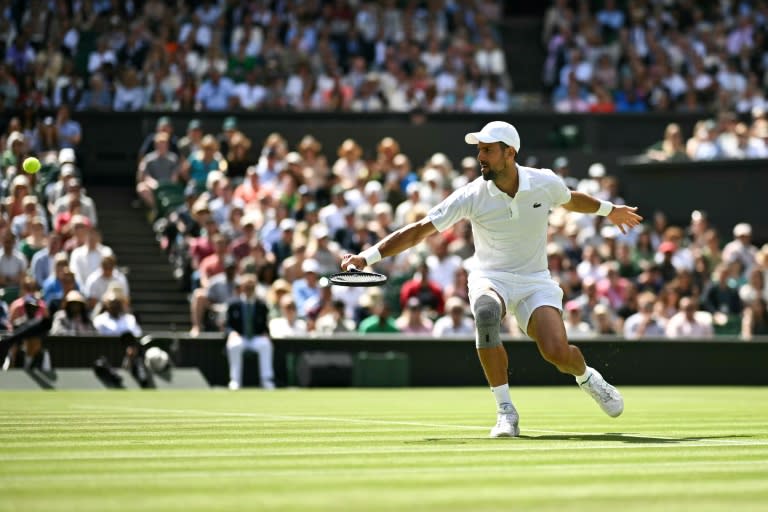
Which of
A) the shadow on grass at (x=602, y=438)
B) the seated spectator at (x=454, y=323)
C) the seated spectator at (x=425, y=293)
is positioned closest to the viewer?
the shadow on grass at (x=602, y=438)

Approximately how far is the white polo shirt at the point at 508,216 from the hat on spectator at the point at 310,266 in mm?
10973

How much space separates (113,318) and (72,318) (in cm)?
55

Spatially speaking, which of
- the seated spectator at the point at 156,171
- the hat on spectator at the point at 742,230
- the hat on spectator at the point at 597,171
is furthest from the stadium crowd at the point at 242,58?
the hat on spectator at the point at 742,230

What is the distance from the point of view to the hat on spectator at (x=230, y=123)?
81.8ft

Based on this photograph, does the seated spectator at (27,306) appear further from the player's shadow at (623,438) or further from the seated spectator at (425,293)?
the player's shadow at (623,438)

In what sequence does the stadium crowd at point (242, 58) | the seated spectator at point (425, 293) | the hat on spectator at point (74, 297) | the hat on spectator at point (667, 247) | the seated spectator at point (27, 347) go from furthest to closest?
the stadium crowd at point (242, 58), the hat on spectator at point (667, 247), the seated spectator at point (425, 293), the hat on spectator at point (74, 297), the seated spectator at point (27, 347)

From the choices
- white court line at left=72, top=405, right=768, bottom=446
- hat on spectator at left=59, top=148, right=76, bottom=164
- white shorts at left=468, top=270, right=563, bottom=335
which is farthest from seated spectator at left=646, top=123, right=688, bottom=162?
white shorts at left=468, top=270, right=563, bottom=335

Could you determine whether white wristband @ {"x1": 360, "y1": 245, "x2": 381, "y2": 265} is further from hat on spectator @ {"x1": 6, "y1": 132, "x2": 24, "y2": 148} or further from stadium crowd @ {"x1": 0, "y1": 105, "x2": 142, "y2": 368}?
hat on spectator @ {"x1": 6, "y1": 132, "x2": 24, "y2": 148}

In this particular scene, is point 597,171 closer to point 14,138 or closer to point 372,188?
point 372,188

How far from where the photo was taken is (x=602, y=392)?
10.4m

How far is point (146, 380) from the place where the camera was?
18641 mm

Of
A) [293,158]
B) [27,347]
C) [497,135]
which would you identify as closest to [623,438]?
[497,135]

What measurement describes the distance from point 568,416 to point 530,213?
9.15 ft


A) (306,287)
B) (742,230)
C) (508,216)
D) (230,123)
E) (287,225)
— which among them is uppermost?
(230,123)
